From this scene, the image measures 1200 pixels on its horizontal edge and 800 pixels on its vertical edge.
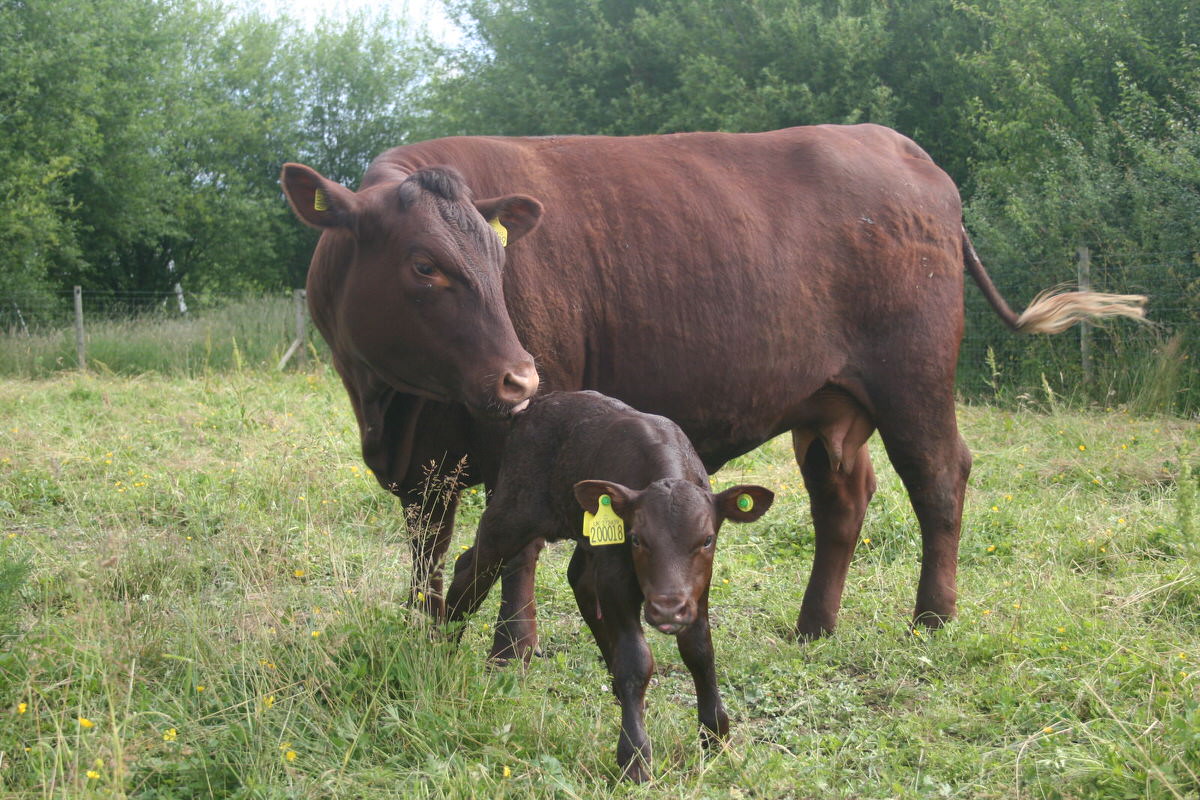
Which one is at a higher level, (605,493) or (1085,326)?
(605,493)

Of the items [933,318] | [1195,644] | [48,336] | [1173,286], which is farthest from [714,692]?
[48,336]

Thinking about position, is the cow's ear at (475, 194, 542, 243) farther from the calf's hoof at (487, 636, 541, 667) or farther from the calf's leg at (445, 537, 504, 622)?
the calf's hoof at (487, 636, 541, 667)

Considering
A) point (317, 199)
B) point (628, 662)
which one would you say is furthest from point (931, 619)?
point (317, 199)

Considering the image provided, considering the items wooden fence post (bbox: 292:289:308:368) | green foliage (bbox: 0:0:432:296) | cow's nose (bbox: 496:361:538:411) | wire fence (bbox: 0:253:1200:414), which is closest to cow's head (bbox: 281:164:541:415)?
cow's nose (bbox: 496:361:538:411)

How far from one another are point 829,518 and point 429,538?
6.53ft

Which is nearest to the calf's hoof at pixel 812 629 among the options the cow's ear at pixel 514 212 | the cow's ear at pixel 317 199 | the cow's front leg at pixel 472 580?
the cow's front leg at pixel 472 580

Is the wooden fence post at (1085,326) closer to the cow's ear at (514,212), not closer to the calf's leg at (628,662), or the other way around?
the cow's ear at (514,212)

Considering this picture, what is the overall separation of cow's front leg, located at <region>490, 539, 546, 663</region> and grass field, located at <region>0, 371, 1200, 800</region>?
0.46ft

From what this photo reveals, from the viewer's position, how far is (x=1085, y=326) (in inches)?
439

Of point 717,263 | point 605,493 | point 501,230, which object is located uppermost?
point 501,230

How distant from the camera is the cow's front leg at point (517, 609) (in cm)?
425

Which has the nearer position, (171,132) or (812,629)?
(812,629)

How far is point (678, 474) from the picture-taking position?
3385mm

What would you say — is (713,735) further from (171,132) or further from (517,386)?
(171,132)
